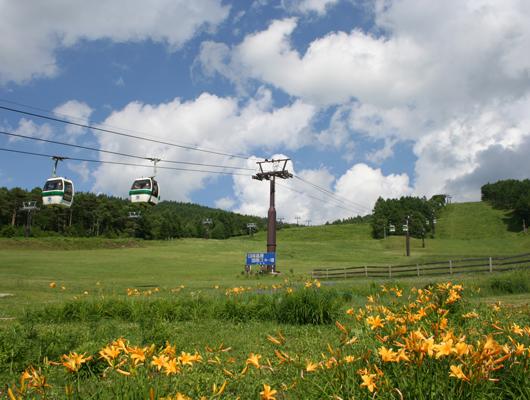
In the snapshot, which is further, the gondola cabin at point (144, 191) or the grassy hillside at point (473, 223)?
the grassy hillside at point (473, 223)

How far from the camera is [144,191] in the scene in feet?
92.5

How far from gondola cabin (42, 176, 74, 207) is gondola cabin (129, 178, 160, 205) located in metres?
4.01

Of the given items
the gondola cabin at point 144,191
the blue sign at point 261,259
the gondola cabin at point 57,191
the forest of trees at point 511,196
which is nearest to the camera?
Answer: the gondola cabin at point 57,191

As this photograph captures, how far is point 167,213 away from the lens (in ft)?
481

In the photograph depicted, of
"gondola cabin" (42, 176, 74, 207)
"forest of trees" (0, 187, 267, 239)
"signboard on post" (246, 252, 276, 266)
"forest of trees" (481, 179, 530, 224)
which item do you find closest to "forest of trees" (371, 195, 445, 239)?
"forest of trees" (481, 179, 530, 224)

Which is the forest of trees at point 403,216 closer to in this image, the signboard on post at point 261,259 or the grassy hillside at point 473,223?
the grassy hillside at point 473,223

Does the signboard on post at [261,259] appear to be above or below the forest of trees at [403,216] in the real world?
below

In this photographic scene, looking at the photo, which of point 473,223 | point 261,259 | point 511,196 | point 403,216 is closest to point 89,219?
point 403,216

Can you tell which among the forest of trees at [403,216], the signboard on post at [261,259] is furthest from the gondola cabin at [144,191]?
the forest of trees at [403,216]

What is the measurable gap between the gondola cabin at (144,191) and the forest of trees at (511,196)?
12041cm

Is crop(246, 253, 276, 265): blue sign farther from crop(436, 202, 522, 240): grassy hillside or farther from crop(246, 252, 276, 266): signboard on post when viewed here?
crop(436, 202, 522, 240): grassy hillside

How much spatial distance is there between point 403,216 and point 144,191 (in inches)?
4277

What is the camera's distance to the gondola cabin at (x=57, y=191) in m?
26.2

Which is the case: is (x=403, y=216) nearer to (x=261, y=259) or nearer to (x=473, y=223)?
(x=473, y=223)
